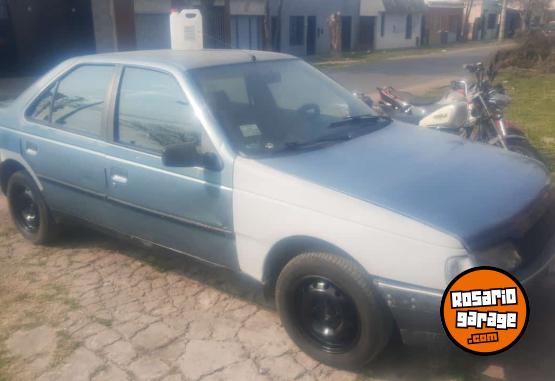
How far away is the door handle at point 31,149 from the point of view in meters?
4.57

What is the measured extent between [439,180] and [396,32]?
133 ft

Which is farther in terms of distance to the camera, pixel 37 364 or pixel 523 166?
pixel 523 166

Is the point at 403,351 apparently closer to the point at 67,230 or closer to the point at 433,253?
the point at 433,253

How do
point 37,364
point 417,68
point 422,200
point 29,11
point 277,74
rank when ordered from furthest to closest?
point 417,68
point 29,11
point 277,74
point 37,364
point 422,200

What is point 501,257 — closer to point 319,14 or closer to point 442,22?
point 319,14

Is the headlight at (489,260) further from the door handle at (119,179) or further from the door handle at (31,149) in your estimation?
the door handle at (31,149)

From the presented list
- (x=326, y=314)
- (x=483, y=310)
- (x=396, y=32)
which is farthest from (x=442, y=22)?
(x=483, y=310)

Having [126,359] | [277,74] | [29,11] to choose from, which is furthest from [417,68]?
[126,359]

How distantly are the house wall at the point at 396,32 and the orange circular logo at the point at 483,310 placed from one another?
1496 inches

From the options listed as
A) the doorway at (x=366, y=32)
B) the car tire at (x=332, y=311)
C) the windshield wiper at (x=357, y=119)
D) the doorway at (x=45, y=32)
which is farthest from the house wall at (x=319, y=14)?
the car tire at (x=332, y=311)

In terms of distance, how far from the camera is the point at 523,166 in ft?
11.8

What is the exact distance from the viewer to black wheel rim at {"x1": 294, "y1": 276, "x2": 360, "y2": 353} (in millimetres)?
3012

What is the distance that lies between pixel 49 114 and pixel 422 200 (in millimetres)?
3094

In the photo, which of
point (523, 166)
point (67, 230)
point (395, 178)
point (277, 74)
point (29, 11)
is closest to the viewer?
point (395, 178)
